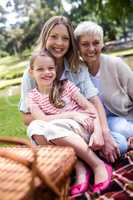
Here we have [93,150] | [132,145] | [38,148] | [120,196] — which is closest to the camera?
[38,148]

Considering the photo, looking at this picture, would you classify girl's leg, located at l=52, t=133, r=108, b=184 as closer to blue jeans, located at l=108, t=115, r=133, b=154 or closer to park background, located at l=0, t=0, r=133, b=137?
blue jeans, located at l=108, t=115, r=133, b=154

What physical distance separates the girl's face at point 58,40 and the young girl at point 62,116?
0.09m

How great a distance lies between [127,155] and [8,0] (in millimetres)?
67685

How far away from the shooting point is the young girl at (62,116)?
119 inches

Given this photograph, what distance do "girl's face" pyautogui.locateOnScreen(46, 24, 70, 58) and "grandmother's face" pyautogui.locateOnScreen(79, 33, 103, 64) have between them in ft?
0.46

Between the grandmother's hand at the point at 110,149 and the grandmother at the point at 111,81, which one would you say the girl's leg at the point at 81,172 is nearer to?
the grandmother's hand at the point at 110,149

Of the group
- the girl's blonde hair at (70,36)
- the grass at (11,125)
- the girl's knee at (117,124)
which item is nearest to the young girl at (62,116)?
the girl's blonde hair at (70,36)

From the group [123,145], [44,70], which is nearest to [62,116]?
[44,70]

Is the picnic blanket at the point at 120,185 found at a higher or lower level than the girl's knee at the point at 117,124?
lower

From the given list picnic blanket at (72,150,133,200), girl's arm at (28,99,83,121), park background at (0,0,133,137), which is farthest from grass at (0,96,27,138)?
park background at (0,0,133,137)

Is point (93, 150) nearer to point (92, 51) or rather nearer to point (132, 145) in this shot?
point (132, 145)

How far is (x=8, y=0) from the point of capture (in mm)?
69125

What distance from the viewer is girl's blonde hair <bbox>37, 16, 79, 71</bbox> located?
3488 millimetres

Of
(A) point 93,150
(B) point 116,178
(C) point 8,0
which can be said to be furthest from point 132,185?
(C) point 8,0
